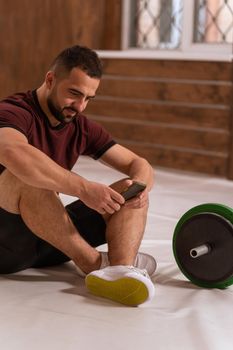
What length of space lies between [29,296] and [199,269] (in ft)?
1.81

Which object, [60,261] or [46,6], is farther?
[46,6]

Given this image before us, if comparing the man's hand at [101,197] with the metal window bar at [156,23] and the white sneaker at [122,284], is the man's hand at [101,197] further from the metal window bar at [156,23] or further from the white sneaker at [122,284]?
the metal window bar at [156,23]

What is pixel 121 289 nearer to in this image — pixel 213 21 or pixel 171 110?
pixel 171 110

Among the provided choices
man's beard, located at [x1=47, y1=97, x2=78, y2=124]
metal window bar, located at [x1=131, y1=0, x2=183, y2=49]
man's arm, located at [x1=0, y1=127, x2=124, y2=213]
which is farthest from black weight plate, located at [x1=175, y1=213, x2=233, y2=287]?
metal window bar, located at [x1=131, y1=0, x2=183, y2=49]

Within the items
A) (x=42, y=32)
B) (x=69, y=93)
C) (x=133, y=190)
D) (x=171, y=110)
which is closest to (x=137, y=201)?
(x=133, y=190)

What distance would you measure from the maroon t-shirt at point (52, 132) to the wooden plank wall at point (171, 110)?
2.60 meters

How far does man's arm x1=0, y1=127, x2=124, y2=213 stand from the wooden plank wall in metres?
2.95

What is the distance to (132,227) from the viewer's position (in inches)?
84.9

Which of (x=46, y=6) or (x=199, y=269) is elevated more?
(x=46, y=6)

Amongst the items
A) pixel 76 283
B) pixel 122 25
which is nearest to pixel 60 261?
pixel 76 283

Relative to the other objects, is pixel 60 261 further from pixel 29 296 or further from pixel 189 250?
pixel 189 250

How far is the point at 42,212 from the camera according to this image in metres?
2.04

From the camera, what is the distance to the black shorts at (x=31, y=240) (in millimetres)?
2119

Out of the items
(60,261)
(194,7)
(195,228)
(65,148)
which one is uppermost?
(194,7)
